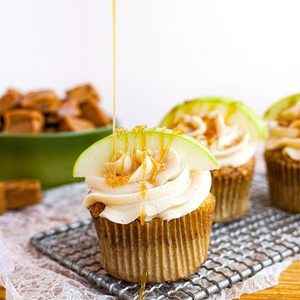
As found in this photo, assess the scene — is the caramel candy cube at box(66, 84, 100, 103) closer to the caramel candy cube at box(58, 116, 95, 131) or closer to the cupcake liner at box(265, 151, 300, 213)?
the caramel candy cube at box(58, 116, 95, 131)

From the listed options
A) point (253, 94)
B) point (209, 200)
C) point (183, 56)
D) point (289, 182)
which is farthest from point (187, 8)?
point (209, 200)

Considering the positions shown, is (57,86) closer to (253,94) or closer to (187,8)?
(187,8)

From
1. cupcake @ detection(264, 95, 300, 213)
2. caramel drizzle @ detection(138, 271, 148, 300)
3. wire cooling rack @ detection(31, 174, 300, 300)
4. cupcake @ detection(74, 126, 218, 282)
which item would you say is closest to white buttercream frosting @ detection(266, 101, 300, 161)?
cupcake @ detection(264, 95, 300, 213)

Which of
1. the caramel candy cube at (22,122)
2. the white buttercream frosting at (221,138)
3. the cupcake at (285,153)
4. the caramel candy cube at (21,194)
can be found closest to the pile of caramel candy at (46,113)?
the caramel candy cube at (22,122)

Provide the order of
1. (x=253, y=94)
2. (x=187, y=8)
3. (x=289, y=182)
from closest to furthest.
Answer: (x=289, y=182) → (x=187, y=8) → (x=253, y=94)

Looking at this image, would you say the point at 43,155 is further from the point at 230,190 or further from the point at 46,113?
the point at 230,190

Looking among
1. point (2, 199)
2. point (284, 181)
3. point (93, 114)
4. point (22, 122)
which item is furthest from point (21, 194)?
point (284, 181)

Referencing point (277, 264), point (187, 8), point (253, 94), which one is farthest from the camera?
point (253, 94)

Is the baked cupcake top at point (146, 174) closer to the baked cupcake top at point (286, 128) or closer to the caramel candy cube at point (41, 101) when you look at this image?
the baked cupcake top at point (286, 128)
